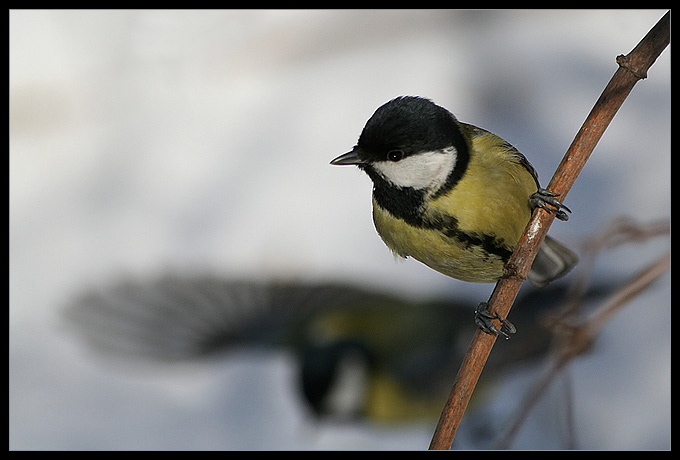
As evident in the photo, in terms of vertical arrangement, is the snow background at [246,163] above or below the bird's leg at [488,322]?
above

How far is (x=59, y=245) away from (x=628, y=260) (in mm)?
1151

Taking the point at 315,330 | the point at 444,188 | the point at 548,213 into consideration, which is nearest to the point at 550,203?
the point at 548,213

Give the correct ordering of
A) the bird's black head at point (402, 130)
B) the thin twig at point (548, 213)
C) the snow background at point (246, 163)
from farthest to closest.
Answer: the snow background at point (246, 163)
the bird's black head at point (402, 130)
the thin twig at point (548, 213)

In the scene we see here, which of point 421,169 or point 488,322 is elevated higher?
point 421,169

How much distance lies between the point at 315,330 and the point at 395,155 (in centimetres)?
92

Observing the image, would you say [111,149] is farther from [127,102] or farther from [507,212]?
[507,212]

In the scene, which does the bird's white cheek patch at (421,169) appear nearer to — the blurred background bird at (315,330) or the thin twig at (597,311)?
the thin twig at (597,311)

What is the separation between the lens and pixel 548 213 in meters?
0.60

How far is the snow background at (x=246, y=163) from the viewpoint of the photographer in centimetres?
140

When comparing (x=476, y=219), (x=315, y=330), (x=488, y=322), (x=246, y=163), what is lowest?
(x=488, y=322)

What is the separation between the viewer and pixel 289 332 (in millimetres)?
1527

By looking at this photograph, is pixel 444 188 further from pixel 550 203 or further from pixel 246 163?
pixel 246 163

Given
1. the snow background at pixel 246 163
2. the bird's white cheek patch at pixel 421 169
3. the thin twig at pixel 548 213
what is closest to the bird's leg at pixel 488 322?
the thin twig at pixel 548 213

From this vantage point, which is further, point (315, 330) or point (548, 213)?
point (315, 330)
